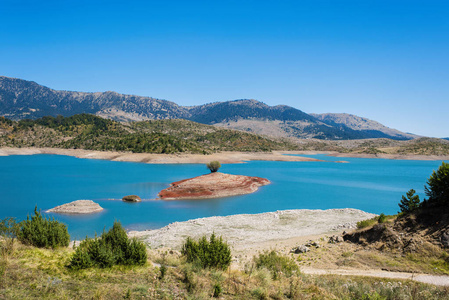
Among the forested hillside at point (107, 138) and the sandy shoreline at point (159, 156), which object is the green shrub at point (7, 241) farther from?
the forested hillside at point (107, 138)

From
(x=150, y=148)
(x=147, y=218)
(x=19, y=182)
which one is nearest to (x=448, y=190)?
(x=147, y=218)

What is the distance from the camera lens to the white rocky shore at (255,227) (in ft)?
76.6

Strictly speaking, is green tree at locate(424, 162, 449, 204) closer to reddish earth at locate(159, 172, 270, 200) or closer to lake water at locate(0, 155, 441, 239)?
lake water at locate(0, 155, 441, 239)

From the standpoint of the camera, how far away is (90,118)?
175 meters

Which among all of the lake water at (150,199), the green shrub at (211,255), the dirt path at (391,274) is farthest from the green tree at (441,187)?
the lake water at (150,199)

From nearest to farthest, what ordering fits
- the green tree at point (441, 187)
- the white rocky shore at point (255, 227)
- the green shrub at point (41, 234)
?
the green shrub at point (41, 234) → the green tree at point (441, 187) → the white rocky shore at point (255, 227)

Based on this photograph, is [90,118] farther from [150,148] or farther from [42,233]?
[42,233]

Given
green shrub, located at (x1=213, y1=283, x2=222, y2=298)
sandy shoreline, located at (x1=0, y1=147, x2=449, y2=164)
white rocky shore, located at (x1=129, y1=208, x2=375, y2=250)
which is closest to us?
green shrub, located at (x1=213, y1=283, x2=222, y2=298)

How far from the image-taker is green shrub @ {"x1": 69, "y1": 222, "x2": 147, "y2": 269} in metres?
10.2

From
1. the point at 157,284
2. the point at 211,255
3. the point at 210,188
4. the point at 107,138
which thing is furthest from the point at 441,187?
the point at 107,138

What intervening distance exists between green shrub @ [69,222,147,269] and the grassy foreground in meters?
0.30

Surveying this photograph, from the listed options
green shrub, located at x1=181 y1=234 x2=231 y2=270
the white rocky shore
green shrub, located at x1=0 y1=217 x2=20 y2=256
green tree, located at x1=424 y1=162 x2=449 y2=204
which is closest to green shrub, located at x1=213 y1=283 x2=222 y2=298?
green shrub, located at x1=181 y1=234 x2=231 y2=270

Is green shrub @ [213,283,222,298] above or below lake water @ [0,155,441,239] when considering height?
above

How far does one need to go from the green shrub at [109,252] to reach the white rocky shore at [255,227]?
8.76m
